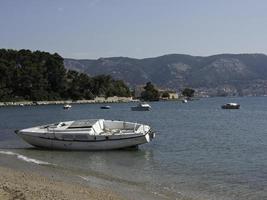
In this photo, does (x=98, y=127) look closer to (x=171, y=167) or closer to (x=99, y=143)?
(x=99, y=143)

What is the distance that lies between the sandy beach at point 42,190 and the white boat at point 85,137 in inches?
532

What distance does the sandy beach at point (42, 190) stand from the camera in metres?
18.5

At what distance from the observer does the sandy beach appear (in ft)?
Answer: 60.6

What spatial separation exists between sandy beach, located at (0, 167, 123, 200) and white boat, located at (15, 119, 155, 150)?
1352 cm

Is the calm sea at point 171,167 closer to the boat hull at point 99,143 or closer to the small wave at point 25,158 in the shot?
the small wave at point 25,158

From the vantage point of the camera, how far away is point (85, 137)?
126 ft

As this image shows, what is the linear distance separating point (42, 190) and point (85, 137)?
61.3ft

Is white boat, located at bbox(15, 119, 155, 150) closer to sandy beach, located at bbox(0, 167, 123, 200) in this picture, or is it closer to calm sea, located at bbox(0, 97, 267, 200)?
calm sea, located at bbox(0, 97, 267, 200)

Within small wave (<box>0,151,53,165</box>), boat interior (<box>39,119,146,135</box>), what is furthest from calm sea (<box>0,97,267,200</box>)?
boat interior (<box>39,119,146,135</box>)

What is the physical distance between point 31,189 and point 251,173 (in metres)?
13.4

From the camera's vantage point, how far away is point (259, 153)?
38.1 metres

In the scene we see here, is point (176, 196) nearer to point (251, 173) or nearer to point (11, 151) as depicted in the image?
point (251, 173)

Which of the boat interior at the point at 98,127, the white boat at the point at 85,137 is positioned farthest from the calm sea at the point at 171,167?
the boat interior at the point at 98,127

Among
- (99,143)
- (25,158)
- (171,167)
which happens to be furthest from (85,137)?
(171,167)
